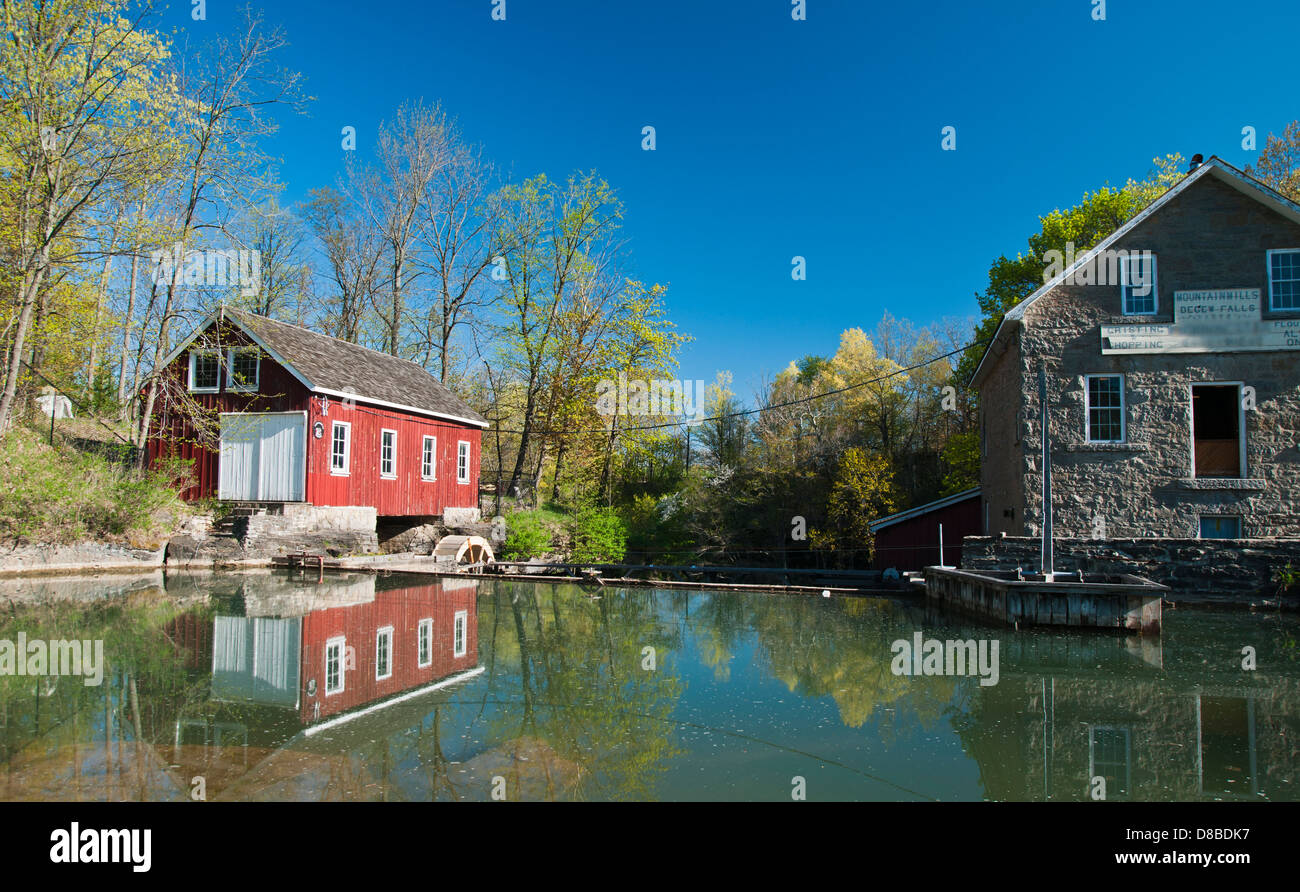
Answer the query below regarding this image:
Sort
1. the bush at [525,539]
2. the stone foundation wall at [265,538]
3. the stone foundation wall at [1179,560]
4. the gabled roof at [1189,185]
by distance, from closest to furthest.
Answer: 1. the stone foundation wall at [1179,560]
2. the gabled roof at [1189,185]
3. the stone foundation wall at [265,538]
4. the bush at [525,539]

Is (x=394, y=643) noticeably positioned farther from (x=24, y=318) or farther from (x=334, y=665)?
(x=24, y=318)

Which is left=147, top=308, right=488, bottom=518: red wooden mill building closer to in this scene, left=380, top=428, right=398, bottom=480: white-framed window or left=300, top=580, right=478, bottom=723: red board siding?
left=380, top=428, right=398, bottom=480: white-framed window

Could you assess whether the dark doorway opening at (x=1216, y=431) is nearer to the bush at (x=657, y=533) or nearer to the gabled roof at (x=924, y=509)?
the gabled roof at (x=924, y=509)

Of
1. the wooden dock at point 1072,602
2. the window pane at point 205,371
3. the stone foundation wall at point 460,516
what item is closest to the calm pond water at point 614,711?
the wooden dock at point 1072,602

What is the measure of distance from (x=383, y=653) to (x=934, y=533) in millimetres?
16781

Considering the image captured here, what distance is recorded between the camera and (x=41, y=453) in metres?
18.3

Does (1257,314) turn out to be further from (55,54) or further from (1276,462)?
(55,54)

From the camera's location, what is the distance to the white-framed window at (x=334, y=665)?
8.03 meters

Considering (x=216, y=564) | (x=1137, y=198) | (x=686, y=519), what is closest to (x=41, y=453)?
(x=216, y=564)

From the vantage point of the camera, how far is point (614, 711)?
24.4ft

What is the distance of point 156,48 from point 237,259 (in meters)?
5.41

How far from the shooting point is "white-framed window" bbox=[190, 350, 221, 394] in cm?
2250

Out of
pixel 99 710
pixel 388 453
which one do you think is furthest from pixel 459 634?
pixel 388 453

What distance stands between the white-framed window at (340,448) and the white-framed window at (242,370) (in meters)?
2.69
